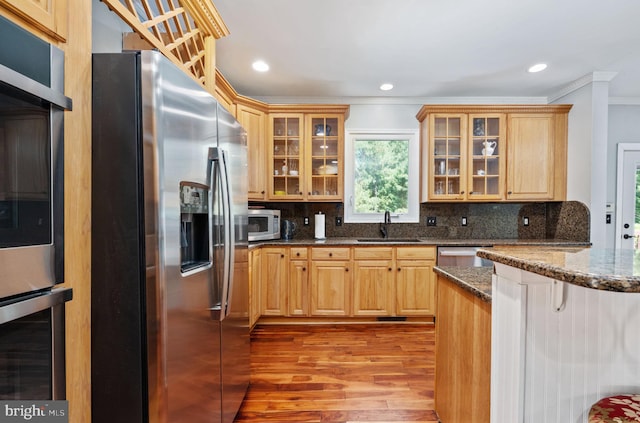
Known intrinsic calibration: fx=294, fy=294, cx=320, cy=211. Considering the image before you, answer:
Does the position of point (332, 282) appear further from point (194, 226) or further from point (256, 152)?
point (194, 226)

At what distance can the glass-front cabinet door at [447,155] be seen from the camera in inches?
137

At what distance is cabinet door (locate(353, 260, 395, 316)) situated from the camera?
10.6ft

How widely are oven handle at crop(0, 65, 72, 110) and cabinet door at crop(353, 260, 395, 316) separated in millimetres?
2778

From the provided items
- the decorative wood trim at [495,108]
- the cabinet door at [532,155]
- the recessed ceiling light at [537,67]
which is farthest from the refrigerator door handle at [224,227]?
the cabinet door at [532,155]

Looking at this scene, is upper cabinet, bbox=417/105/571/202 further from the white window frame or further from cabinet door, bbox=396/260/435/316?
cabinet door, bbox=396/260/435/316

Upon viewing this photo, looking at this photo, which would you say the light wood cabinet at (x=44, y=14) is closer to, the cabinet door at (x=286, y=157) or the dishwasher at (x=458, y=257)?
the cabinet door at (x=286, y=157)

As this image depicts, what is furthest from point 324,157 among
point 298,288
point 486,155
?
point 486,155

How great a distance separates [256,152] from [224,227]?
7.10 ft

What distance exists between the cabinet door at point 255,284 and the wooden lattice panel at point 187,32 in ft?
5.71

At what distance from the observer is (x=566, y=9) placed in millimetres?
2119

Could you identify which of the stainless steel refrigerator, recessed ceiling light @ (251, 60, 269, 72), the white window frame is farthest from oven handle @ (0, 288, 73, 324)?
the white window frame

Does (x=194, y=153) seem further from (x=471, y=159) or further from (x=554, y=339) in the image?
(x=471, y=159)

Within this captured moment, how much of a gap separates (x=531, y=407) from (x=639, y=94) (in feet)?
15.3

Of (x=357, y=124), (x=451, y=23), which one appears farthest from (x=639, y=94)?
(x=357, y=124)
